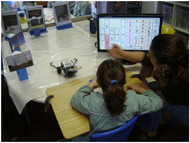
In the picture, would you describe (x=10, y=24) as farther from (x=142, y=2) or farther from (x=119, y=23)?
(x=142, y=2)

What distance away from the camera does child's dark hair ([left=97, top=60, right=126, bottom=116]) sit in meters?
0.90

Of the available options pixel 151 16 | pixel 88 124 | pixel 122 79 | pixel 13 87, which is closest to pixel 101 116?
pixel 88 124

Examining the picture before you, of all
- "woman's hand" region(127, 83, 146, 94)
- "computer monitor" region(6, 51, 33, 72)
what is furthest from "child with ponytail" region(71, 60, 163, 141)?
"computer monitor" region(6, 51, 33, 72)

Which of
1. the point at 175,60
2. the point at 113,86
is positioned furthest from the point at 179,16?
the point at 113,86

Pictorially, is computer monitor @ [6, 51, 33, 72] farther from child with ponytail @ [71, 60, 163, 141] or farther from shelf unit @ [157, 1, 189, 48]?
shelf unit @ [157, 1, 189, 48]

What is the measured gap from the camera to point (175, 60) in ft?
3.46

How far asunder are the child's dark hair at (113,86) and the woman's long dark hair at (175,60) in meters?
0.29

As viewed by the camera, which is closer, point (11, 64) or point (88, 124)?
point (88, 124)

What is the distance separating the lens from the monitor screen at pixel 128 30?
54.8 inches

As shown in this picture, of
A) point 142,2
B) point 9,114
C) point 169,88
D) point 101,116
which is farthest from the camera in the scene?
point 142,2

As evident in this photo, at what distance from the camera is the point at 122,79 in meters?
0.96

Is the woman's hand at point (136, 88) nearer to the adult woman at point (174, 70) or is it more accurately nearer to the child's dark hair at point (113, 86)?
the adult woman at point (174, 70)

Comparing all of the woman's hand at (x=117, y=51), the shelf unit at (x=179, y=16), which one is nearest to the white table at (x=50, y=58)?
the woman's hand at (x=117, y=51)

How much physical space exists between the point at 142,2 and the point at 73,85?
128 inches
